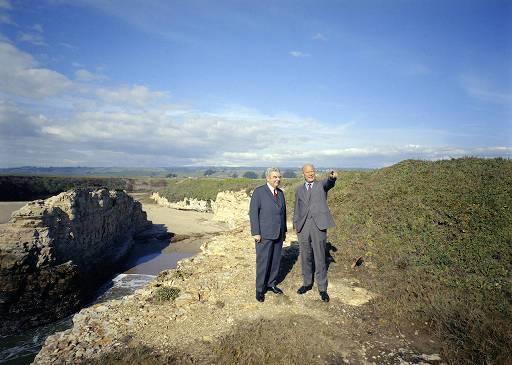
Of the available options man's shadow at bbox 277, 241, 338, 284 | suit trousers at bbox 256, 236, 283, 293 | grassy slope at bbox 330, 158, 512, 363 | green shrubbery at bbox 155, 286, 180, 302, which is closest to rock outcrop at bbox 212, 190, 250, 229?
grassy slope at bbox 330, 158, 512, 363

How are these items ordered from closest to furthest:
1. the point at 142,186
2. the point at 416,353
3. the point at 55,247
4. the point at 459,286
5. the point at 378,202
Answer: the point at 416,353 < the point at 459,286 < the point at 378,202 < the point at 55,247 < the point at 142,186

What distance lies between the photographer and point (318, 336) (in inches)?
239

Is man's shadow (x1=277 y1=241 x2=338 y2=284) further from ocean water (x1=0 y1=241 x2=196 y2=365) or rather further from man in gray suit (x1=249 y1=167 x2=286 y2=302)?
ocean water (x1=0 y1=241 x2=196 y2=365)

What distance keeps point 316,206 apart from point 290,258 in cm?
416

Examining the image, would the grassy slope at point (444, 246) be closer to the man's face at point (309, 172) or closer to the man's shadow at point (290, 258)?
the man's shadow at point (290, 258)

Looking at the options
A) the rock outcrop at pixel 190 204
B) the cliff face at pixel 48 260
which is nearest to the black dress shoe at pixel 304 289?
the cliff face at pixel 48 260

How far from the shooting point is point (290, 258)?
1102cm

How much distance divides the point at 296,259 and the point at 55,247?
44.1ft

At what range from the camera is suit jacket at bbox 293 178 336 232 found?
7387 mm

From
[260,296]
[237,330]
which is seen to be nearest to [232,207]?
[260,296]

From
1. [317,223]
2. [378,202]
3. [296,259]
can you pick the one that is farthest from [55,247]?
[378,202]

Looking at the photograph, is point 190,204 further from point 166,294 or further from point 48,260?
point 166,294

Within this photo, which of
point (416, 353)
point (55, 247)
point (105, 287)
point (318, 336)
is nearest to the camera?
point (416, 353)

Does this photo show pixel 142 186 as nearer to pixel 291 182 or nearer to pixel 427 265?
pixel 291 182
